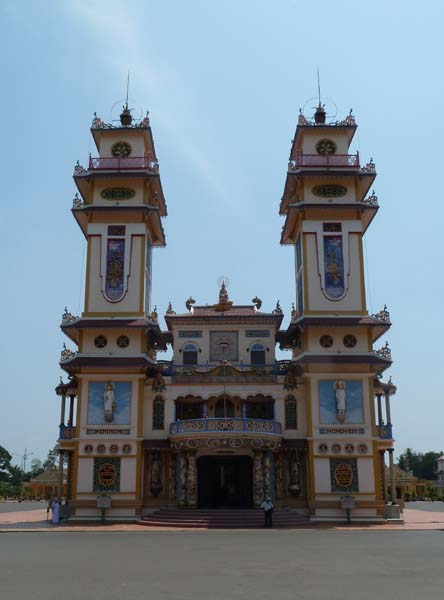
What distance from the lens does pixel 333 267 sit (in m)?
36.3

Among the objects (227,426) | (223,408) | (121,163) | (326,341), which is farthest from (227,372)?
(121,163)

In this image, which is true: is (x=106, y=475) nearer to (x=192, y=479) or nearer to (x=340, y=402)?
(x=192, y=479)

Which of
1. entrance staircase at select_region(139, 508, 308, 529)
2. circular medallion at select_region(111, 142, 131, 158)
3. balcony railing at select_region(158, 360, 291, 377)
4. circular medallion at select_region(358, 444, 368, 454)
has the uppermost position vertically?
circular medallion at select_region(111, 142, 131, 158)

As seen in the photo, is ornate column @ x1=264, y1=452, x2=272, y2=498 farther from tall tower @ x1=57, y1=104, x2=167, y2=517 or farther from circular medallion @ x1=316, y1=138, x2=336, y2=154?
circular medallion @ x1=316, y1=138, x2=336, y2=154

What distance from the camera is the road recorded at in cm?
1107

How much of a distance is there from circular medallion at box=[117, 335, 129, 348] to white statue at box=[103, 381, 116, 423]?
221cm

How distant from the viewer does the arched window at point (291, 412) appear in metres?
34.8

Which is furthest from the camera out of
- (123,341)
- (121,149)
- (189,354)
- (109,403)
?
(121,149)

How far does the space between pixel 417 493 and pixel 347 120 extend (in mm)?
67556

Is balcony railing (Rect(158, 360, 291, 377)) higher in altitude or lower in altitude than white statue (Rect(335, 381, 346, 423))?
higher

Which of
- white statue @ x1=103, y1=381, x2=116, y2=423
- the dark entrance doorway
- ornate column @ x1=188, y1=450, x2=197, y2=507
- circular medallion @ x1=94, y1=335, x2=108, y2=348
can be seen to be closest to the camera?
ornate column @ x1=188, y1=450, x2=197, y2=507

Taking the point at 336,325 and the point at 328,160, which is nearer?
the point at 336,325

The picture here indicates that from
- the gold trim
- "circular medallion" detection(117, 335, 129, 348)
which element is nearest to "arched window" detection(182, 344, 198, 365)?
"circular medallion" detection(117, 335, 129, 348)

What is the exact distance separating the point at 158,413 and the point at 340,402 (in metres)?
9.48
